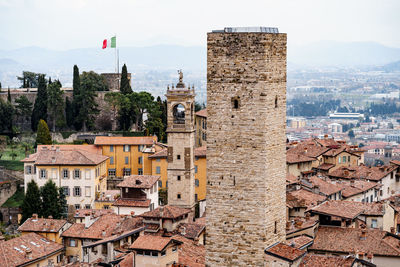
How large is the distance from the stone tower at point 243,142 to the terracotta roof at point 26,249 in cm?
1401

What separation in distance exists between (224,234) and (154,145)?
31238 millimetres

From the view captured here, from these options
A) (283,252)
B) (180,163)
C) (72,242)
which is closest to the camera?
(283,252)

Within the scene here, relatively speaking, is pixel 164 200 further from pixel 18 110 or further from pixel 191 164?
pixel 18 110

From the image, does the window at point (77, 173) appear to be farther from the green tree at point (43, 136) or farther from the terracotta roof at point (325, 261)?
the terracotta roof at point (325, 261)

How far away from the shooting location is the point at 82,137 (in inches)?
2349

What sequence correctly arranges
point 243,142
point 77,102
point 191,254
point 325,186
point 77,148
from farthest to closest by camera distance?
1. point 77,102
2. point 77,148
3. point 325,186
4. point 191,254
5. point 243,142

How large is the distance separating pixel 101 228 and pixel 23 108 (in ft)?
107

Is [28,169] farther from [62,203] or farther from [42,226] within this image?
[42,226]

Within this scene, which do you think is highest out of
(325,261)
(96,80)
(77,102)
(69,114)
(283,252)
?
(96,80)

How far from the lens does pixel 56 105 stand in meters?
61.0

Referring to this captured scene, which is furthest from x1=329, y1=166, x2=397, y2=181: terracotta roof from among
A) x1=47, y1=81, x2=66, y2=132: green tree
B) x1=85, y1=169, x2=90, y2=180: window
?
x1=47, y1=81, x2=66, y2=132: green tree

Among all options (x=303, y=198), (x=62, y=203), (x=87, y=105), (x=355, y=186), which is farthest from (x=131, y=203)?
(x=87, y=105)

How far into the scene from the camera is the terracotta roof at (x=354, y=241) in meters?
24.8

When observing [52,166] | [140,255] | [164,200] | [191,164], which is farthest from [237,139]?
[52,166]
